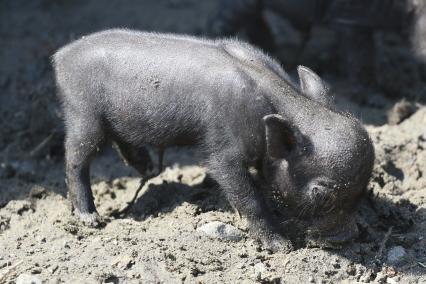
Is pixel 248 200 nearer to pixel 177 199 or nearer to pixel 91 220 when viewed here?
pixel 177 199

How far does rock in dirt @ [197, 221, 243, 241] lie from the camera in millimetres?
5879

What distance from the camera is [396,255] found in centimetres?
581

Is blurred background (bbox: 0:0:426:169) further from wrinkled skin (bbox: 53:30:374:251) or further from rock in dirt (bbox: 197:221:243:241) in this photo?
rock in dirt (bbox: 197:221:243:241)

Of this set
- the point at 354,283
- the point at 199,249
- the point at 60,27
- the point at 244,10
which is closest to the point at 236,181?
the point at 199,249

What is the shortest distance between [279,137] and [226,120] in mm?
436

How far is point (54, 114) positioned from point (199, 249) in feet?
9.03

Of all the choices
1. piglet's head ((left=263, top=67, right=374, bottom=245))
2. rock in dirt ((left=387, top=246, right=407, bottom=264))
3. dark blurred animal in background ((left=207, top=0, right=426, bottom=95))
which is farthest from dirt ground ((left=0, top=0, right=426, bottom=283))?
dark blurred animal in background ((left=207, top=0, right=426, bottom=95))

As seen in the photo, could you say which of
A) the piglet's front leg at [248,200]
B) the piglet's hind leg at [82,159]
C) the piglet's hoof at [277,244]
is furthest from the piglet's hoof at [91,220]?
the piglet's hoof at [277,244]

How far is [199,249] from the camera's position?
573cm

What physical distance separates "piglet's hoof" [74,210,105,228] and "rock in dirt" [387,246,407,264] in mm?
2180

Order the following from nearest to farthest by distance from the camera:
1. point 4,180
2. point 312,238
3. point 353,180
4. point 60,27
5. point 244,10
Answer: point 353,180 < point 312,238 < point 4,180 < point 244,10 < point 60,27

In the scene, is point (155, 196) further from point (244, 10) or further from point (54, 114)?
point (244, 10)

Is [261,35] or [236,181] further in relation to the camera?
[261,35]

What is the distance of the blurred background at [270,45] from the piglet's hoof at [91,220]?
1449mm
